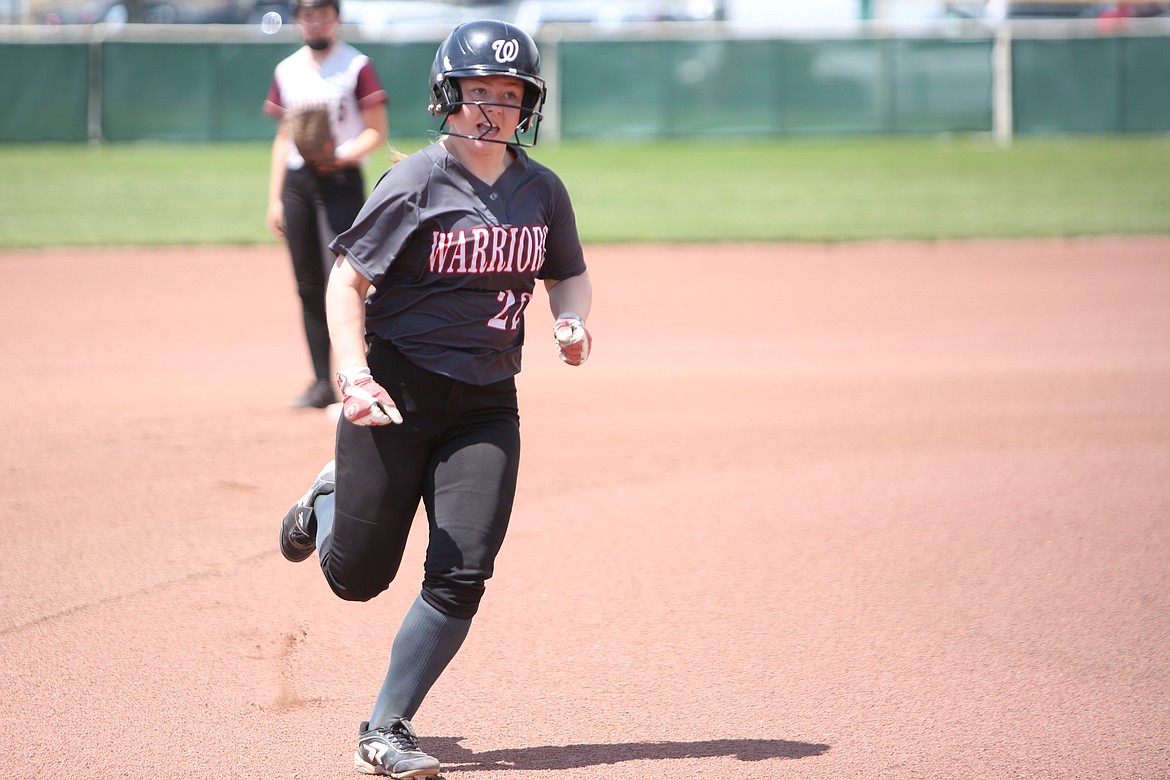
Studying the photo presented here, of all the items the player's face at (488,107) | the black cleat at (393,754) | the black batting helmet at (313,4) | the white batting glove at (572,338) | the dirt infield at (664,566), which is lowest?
the dirt infield at (664,566)

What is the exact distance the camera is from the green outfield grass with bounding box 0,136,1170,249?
14.5 m

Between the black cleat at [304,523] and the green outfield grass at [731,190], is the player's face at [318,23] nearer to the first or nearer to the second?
the black cleat at [304,523]

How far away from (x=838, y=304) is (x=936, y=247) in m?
3.23

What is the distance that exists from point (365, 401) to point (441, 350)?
0.34m

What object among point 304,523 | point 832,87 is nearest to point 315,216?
point 304,523

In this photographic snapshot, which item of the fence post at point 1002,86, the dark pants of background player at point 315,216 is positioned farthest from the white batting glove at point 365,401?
the fence post at point 1002,86

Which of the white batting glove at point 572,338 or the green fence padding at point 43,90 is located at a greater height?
the green fence padding at point 43,90

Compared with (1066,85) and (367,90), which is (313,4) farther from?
(1066,85)

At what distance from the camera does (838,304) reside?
10875 mm

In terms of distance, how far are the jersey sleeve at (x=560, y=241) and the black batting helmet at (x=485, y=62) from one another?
219 mm

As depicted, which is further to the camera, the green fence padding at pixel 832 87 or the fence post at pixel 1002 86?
the green fence padding at pixel 832 87

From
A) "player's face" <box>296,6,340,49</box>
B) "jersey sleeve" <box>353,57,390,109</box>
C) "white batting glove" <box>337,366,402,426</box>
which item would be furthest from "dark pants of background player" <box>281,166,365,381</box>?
"white batting glove" <box>337,366,402,426</box>

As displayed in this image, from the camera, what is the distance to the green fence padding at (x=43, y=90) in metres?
20.9

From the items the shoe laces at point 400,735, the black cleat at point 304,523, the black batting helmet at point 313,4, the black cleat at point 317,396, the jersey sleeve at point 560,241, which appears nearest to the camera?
the shoe laces at point 400,735
